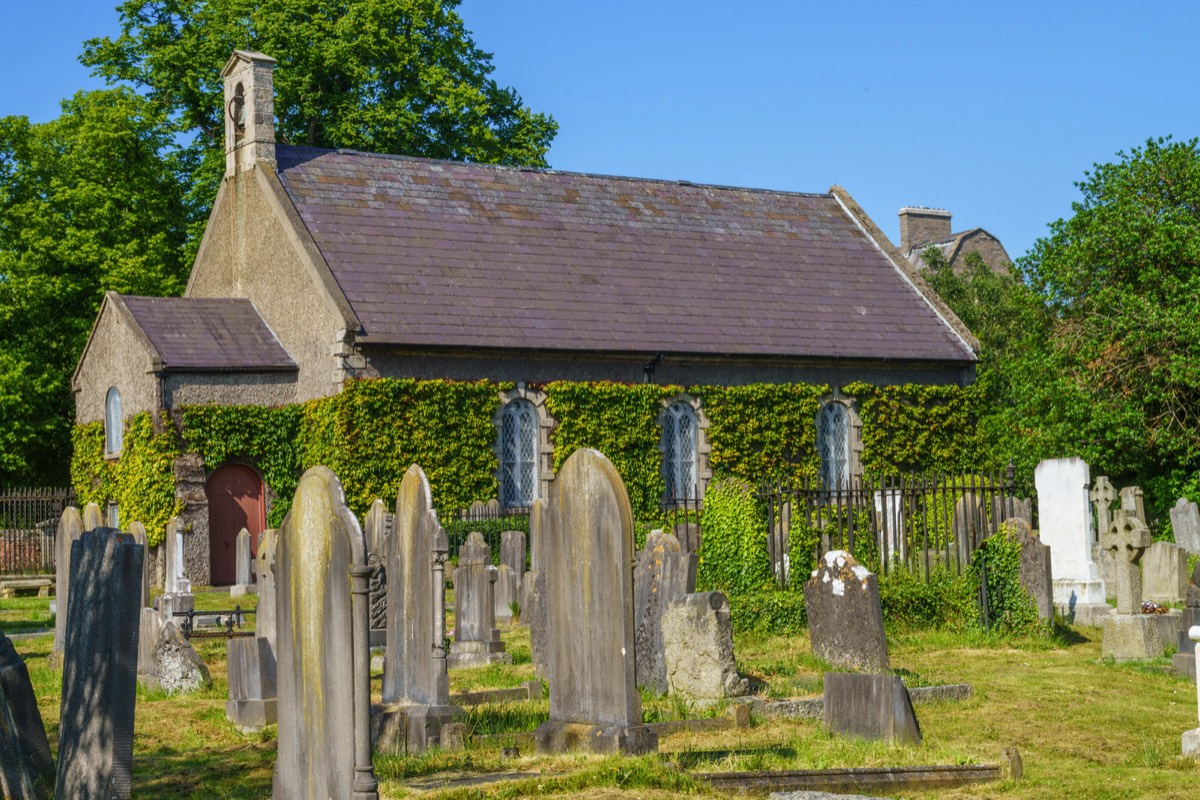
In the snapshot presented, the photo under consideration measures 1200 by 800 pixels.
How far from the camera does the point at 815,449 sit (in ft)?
108

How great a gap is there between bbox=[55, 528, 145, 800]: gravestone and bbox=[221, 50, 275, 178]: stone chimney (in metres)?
23.1

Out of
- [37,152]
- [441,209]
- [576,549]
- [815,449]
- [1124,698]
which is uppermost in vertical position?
[37,152]

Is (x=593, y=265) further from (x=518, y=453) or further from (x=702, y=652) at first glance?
(x=702, y=652)

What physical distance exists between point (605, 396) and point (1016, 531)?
13.4 metres

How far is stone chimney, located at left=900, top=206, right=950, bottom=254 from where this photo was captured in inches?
2357

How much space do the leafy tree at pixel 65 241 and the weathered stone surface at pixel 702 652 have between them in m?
27.5

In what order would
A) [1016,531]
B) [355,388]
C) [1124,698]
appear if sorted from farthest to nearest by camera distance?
[355,388]
[1016,531]
[1124,698]

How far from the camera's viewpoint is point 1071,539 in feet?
65.6

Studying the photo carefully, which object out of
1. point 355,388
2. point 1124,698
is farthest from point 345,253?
point 1124,698

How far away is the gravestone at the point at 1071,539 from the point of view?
19.9 meters

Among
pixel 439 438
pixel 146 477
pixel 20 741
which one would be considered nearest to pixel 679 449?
pixel 439 438

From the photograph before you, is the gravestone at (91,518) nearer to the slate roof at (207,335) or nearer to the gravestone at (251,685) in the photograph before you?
the gravestone at (251,685)

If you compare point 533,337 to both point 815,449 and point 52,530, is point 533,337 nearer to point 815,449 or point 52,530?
point 815,449

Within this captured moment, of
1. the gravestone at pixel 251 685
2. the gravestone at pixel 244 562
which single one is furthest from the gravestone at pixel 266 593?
the gravestone at pixel 244 562
